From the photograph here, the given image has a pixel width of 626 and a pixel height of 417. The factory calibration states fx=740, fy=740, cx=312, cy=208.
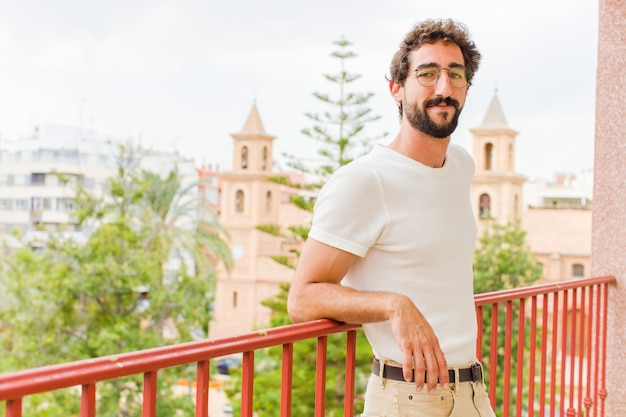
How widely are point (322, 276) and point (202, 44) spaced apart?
Result: 3953 cm

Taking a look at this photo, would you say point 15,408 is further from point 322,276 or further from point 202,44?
point 202,44

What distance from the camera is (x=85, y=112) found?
35.7 m

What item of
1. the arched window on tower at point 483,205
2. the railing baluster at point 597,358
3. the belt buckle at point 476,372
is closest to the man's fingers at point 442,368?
the belt buckle at point 476,372

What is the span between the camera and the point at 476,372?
4.36 ft

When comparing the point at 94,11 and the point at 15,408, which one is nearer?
the point at 15,408

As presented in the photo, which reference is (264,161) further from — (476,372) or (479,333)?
(476,372)

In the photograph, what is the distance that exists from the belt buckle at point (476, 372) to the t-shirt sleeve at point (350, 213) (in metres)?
0.32

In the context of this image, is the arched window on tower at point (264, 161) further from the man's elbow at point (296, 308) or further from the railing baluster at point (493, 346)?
the man's elbow at point (296, 308)

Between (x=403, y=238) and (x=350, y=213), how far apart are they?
0.10 m

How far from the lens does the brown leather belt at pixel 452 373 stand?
1259 mm

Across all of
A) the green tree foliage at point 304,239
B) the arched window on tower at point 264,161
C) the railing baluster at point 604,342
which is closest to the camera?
the railing baluster at point 604,342

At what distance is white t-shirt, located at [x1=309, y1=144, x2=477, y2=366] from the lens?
47.8 inches

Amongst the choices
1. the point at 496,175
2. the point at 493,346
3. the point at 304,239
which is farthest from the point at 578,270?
the point at 493,346

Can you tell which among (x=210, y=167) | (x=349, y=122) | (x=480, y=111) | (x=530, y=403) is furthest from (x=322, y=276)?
(x=210, y=167)
